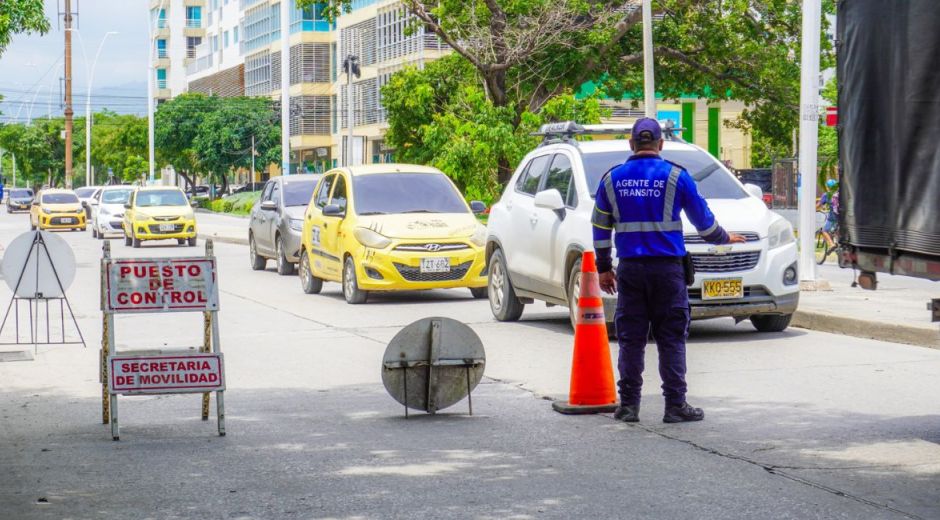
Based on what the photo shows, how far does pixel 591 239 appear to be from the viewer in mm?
14141

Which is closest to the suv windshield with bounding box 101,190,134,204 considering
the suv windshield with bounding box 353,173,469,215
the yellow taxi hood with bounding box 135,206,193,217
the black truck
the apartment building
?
the yellow taxi hood with bounding box 135,206,193,217

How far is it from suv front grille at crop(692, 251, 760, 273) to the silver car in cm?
1247

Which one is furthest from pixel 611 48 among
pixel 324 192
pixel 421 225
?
pixel 421 225

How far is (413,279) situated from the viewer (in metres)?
19.0

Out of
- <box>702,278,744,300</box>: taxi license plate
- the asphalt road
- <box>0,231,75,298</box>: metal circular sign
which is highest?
<box>0,231,75,298</box>: metal circular sign

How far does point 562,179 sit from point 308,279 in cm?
728

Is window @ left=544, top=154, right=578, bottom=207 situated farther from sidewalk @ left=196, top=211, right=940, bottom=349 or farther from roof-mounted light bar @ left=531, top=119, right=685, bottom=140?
sidewalk @ left=196, top=211, right=940, bottom=349

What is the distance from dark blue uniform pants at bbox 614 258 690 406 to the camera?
9.25 meters

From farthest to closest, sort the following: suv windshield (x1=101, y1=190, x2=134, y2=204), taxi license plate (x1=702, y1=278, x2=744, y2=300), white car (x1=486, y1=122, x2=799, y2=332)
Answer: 1. suv windshield (x1=101, y1=190, x2=134, y2=204)
2. white car (x1=486, y1=122, x2=799, y2=332)
3. taxi license plate (x1=702, y1=278, x2=744, y2=300)

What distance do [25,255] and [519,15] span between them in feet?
79.1

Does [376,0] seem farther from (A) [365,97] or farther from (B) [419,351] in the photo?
(B) [419,351]

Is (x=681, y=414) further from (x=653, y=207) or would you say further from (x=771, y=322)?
(x=771, y=322)

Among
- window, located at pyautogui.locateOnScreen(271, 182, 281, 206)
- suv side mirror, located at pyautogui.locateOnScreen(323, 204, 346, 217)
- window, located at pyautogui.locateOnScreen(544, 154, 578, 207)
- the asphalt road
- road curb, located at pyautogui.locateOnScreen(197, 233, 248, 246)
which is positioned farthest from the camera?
road curb, located at pyautogui.locateOnScreen(197, 233, 248, 246)

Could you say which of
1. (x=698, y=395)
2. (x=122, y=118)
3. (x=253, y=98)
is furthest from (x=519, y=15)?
(x=122, y=118)
